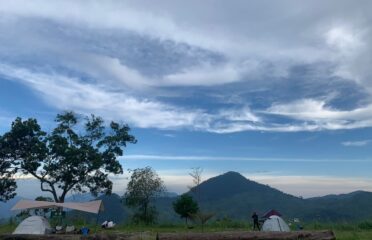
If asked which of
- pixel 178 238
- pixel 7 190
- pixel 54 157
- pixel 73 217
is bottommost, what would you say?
pixel 178 238

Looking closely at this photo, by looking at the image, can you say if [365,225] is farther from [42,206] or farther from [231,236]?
[42,206]

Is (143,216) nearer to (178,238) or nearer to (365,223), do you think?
(365,223)

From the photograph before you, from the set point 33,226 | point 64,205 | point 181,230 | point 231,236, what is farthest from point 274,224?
point 33,226

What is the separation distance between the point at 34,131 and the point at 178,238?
1388 inches

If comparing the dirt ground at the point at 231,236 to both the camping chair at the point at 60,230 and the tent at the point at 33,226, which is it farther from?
the camping chair at the point at 60,230

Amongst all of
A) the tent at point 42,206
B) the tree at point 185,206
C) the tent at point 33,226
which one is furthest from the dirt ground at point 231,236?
the tree at point 185,206

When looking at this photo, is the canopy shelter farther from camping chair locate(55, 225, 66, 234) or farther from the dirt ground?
the dirt ground

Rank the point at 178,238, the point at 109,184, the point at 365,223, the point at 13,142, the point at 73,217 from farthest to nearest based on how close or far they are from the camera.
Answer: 1. the point at 109,184
2. the point at 13,142
3. the point at 73,217
4. the point at 365,223
5. the point at 178,238

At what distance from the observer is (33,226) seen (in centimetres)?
2683

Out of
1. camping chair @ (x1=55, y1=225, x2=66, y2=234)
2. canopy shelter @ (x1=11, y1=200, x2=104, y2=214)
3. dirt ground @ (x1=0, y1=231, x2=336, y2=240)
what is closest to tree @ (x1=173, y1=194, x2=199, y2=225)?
canopy shelter @ (x1=11, y1=200, x2=104, y2=214)

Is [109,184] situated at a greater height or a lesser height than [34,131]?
lesser

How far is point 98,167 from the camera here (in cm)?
4956

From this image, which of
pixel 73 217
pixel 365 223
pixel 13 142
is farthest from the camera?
pixel 13 142

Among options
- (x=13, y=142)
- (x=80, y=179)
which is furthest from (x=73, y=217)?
(x=13, y=142)
